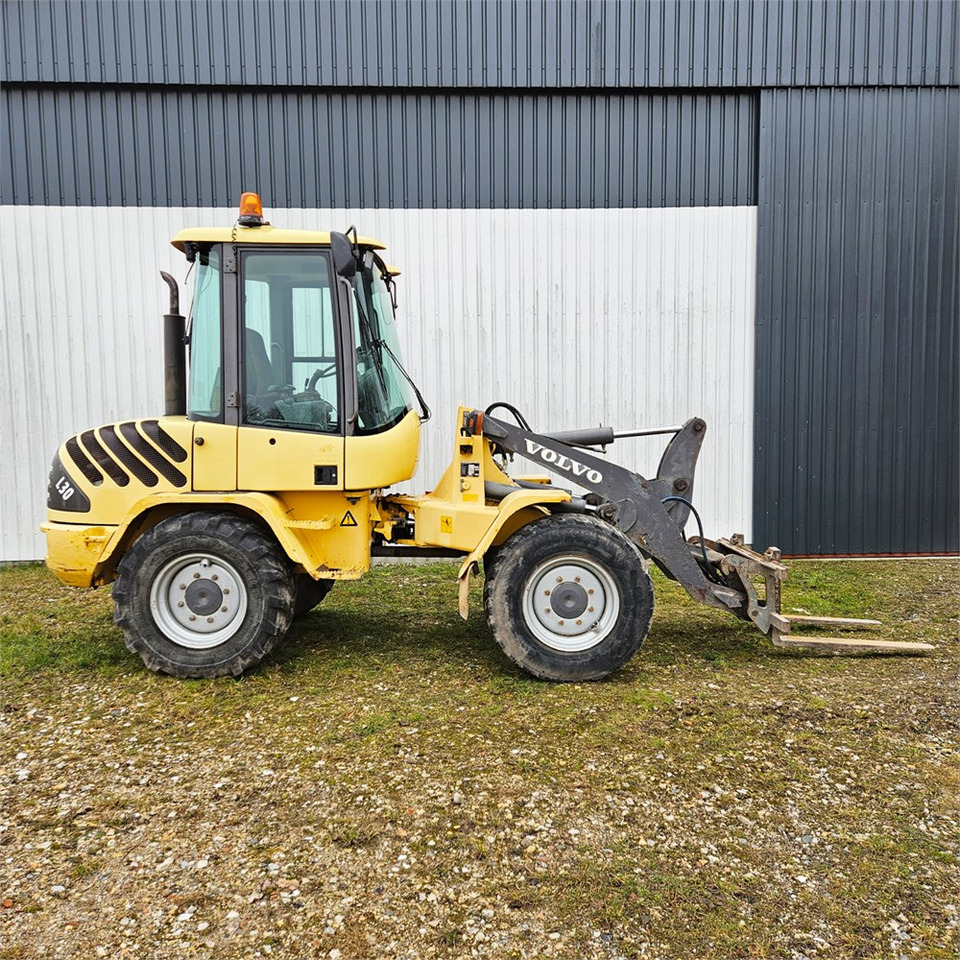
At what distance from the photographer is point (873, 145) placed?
8.01 m

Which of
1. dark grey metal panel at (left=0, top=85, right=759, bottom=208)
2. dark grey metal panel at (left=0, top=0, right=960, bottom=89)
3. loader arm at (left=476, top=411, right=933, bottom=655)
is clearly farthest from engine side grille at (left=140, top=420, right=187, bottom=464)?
dark grey metal panel at (left=0, top=0, right=960, bottom=89)

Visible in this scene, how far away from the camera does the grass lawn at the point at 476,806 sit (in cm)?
250

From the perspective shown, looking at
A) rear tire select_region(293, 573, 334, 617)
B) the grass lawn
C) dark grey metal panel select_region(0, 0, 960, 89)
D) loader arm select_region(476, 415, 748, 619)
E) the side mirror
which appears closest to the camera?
the grass lawn

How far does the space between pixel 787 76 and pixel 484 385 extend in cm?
476

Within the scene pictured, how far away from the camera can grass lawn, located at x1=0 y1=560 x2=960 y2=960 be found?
2502 mm

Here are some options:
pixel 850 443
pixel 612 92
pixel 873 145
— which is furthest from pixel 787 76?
pixel 850 443

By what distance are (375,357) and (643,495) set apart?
2.05m

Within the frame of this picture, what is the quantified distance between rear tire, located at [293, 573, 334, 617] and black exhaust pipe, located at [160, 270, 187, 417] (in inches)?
61.8

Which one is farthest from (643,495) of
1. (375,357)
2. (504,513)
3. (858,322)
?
(858,322)

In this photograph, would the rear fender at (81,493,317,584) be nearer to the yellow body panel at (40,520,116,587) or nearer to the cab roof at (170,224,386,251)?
the yellow body panel at (40,520,116,587)

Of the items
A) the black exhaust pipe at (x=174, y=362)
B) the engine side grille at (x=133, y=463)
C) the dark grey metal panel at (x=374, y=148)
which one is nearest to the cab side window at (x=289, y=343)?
the engine side grille at (x=133, y=463)

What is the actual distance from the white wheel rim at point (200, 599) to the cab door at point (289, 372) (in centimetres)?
58

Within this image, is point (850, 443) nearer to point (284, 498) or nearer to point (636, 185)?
point (636, 185)

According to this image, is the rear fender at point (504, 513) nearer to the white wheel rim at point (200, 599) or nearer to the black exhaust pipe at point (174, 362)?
the white wheel rim at point (200, 599)
